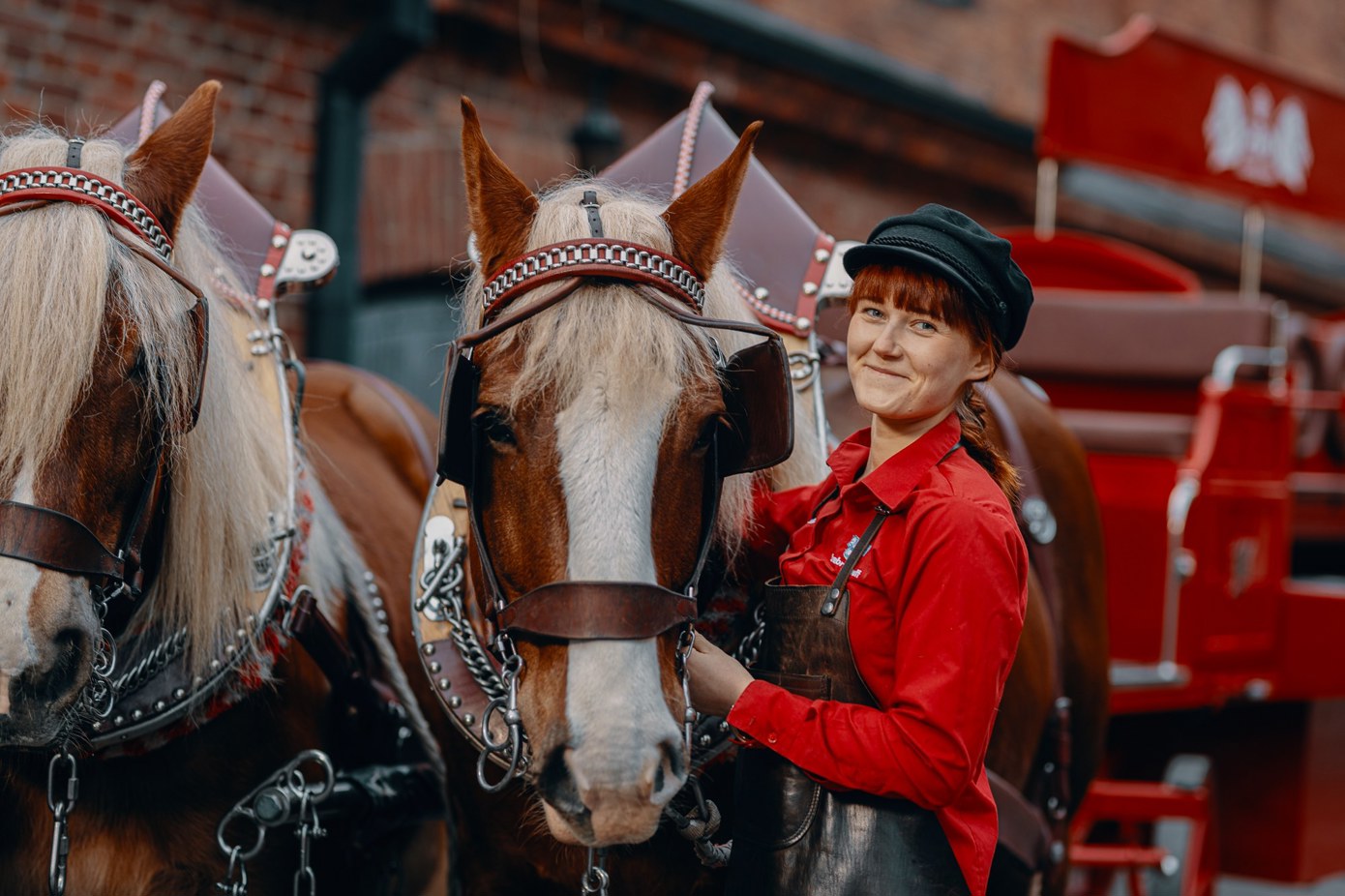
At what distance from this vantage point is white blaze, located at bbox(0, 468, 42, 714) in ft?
5.39

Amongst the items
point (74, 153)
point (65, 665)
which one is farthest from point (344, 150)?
point (65, 665)

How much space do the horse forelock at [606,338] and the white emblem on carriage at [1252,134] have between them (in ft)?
14.9

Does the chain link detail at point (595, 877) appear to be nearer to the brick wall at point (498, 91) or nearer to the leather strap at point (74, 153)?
the leather strap at point (74, 153)

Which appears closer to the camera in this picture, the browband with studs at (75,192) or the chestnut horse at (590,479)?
the chestnut horse at (590,479)

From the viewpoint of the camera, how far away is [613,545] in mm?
1587

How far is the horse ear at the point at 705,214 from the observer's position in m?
→ 1.83

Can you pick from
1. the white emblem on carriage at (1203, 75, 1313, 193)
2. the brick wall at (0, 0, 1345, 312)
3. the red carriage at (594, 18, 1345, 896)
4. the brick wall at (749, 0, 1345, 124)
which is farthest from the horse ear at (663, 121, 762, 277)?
the brick wall at (749, 0, 1345, 124)

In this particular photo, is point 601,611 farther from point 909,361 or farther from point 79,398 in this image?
point 79,398

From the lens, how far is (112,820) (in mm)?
2039

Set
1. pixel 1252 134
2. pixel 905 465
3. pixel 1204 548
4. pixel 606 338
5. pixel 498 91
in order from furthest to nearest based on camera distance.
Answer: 1. pixel 498 91
2. pixel 1252 134
3. pixel 1204 548
4. pixel 905 465
5. pixel 606 338

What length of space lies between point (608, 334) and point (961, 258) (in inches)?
17.0

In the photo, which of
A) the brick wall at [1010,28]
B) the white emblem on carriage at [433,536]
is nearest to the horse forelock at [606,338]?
the white emblem on carriage at [433,536]

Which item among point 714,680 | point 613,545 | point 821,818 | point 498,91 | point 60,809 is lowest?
point 60,809

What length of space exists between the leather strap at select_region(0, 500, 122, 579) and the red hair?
39.1 inches
